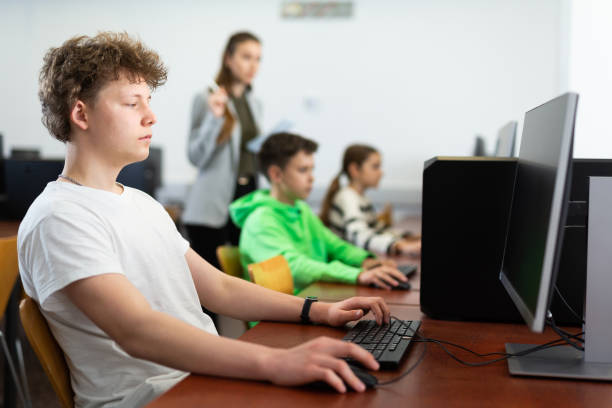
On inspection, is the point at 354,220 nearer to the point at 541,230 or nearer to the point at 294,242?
the point at 294,242

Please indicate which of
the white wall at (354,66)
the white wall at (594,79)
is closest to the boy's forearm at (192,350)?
the white wall at (594,79)

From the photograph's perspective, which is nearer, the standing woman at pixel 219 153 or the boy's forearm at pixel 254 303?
the boy's forearm at pixel 254 303

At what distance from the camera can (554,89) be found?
5000 millimetres

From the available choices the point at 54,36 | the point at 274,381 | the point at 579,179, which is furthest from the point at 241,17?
the point at 274,381

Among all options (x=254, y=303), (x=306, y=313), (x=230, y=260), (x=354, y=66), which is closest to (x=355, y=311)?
(x=306, y=313)

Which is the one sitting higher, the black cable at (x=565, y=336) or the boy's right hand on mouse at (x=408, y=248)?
the black cable at (x=565, y=336)

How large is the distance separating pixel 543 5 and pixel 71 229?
194 inches

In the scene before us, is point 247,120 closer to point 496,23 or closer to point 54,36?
point 496,23

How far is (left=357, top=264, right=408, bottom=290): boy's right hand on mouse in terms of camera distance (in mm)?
1757

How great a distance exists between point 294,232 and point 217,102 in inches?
42.2

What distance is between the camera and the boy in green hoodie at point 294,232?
6.01ft

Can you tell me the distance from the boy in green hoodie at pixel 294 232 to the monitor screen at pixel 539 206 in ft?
2.24

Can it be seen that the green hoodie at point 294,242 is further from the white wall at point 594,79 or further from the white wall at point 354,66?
the white wall at point 354,66

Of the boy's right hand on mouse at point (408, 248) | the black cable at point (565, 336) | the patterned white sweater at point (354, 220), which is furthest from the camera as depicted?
the patterned white sweater at point (354, 220)
